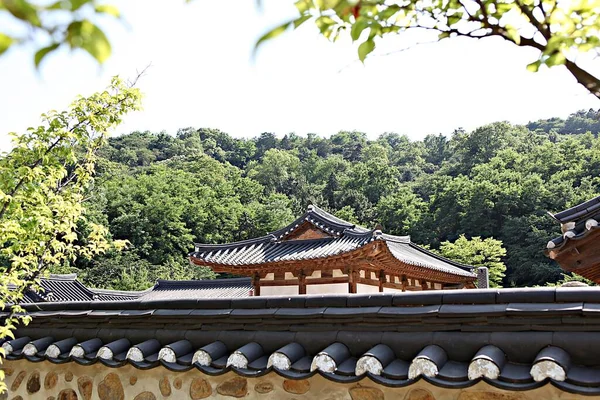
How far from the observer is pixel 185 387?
3.79m

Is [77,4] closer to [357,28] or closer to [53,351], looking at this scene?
[357,28]

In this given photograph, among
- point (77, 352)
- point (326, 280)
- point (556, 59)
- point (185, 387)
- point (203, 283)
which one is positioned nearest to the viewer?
point (556, 59)

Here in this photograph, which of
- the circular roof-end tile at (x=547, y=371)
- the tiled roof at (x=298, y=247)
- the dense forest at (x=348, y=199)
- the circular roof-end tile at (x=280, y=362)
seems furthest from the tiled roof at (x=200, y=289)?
the circular roof-end tile at (x=547, y=371)

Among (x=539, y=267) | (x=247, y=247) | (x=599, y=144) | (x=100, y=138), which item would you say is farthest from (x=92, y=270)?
(x=599, y=144)

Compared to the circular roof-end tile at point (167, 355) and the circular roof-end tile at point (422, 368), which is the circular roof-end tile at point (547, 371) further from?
the circular roof-end tile at point (167, 355)

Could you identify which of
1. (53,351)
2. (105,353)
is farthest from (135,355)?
(53,351)

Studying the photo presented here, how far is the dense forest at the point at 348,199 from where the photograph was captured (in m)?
37.8

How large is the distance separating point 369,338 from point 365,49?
6.96ft

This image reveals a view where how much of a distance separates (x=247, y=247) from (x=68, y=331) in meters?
11.8

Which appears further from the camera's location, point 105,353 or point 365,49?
point 105,353

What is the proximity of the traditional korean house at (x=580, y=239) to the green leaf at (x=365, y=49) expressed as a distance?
13.8 ft

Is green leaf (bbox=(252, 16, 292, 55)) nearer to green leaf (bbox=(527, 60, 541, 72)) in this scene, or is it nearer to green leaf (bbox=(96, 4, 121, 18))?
green leaf (bbox=(96, 4, 121, 18))

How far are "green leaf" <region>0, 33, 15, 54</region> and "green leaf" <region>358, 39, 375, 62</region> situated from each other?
92 cm

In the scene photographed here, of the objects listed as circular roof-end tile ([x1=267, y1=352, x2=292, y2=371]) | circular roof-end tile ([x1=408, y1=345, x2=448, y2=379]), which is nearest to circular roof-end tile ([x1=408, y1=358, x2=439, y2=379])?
circular roof-end tile ([x1=408, y1=345, x2=448, y2=379])
